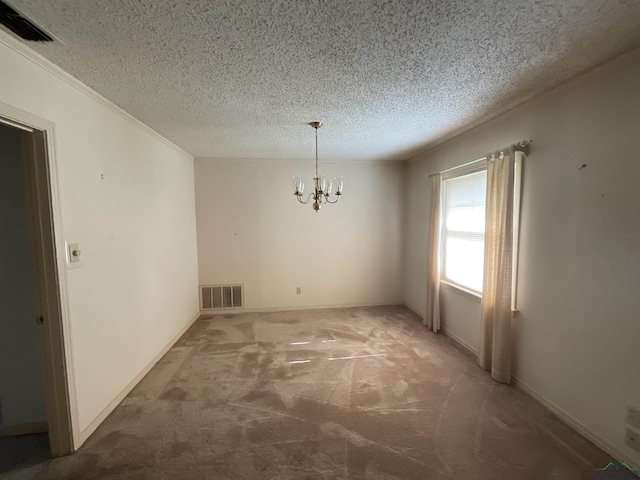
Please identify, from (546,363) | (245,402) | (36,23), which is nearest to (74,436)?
(245,402)

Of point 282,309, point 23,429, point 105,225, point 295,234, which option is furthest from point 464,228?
point 23,429

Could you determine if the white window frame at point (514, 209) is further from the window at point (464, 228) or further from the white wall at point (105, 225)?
the white wall at point (105, 225)

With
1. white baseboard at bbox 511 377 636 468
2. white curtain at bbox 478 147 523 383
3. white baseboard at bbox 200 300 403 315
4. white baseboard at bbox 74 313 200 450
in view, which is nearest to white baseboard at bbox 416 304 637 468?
white baseboard at bbox 511 377 636 468

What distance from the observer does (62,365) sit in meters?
1.64

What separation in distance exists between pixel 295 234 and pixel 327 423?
9.24ft

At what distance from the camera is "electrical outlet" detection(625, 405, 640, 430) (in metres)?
1.50

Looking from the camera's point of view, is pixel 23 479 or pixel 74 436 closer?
pixel 23 479

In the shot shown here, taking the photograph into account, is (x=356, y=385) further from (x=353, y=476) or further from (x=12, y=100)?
(x=12, y=100)

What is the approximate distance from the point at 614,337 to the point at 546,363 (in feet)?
1.91

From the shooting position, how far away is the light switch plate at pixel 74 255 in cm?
168

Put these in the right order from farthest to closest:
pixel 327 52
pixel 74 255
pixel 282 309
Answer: pixel 282 309
pixel 74 255
pixel 327 52

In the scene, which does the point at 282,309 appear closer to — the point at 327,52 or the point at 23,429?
the point at 23,429

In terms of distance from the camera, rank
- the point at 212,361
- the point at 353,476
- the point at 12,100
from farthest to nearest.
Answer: the point at 212,361
the point at 353,476
the point at 12,100

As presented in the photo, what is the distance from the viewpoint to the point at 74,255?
173cm
